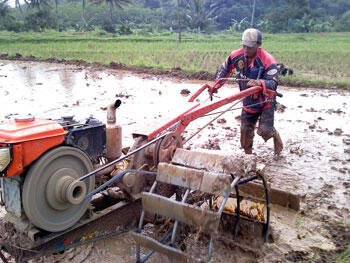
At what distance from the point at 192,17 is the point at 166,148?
4389 cm

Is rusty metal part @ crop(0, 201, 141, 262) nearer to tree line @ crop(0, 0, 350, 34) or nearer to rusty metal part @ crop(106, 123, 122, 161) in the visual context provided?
rusty metal part @ crop(106, 123, 122, 161)

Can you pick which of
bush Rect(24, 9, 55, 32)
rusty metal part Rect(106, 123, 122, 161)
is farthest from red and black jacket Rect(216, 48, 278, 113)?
bush Rect(24, 9, 55, 32)

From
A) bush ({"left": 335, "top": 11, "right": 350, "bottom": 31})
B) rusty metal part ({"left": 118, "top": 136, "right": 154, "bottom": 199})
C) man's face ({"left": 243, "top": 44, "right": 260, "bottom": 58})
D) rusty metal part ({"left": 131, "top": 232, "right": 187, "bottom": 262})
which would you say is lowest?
rusty metal part ({"left": 131, "top": 232, "right": 187, "bottom": 262})

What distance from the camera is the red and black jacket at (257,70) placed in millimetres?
4293

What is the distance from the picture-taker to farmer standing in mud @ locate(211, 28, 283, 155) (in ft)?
13.8

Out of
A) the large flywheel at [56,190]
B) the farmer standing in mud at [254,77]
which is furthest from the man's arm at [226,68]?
the large flywheel at [56,190]

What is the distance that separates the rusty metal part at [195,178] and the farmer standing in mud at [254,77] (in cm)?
183

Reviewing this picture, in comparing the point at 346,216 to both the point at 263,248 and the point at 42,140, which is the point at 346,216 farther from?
the point at 42,140

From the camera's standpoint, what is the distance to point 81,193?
2742 mm

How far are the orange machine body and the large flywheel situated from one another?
0.23 feet

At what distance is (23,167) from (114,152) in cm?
101

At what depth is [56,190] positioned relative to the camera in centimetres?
266

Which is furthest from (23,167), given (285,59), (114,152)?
(285,59)

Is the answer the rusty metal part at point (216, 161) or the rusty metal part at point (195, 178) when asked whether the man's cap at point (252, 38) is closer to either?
the rusty metal part at point (216, 161)
